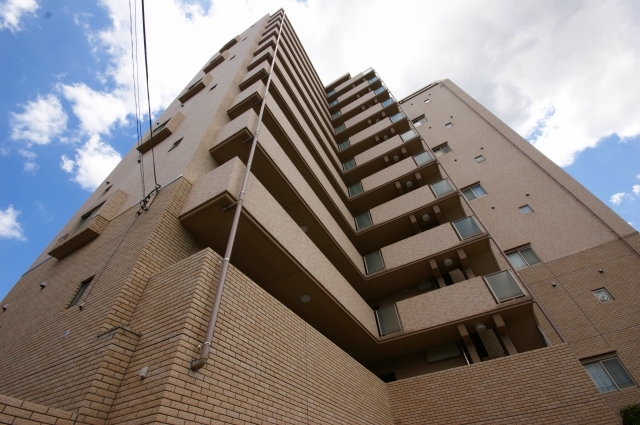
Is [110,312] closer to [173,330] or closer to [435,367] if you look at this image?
[173,330]

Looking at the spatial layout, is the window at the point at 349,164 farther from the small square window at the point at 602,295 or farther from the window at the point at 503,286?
the small square window at the point at 602,295

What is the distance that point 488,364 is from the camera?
8.34m

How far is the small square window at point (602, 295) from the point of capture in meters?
10.8

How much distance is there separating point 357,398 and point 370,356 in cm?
349

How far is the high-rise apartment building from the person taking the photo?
4.91m

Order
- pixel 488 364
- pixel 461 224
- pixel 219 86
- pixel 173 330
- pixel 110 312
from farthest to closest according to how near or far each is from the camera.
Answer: pixel 219 86 → pixel 461 224 → pixel 488 364 → pixel 110 312 → pixel 173 330

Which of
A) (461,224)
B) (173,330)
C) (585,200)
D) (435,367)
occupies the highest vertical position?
(585,200)

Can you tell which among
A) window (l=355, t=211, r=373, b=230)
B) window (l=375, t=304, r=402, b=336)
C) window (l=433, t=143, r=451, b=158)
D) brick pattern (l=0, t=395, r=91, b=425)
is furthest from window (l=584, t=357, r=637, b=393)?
window (l=433, t=143, r=451, b=158)

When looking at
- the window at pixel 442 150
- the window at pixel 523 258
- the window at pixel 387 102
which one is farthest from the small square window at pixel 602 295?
the window at pixel 387 102

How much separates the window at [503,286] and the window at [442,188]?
4.78 meters

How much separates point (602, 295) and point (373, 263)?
301 inches

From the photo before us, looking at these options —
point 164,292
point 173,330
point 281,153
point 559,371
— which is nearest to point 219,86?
point 281,153

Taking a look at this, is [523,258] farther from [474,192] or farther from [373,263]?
[373,263]

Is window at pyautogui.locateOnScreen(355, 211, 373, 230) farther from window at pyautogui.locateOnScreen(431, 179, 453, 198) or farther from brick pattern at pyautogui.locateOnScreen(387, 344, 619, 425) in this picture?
brick pattern at pyautogui.locateOnScreen(387, 344, 619, 425)
